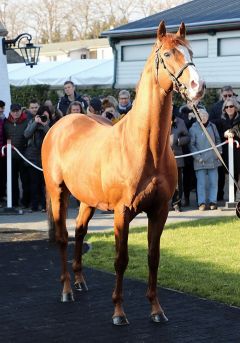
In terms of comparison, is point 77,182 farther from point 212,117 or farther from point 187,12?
point 187,12

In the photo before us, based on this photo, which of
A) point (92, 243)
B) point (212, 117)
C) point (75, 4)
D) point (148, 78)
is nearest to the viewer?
point (148, 78)

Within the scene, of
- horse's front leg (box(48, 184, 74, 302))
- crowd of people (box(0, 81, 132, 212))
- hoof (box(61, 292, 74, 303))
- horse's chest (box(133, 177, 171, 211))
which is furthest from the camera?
crowd of people (box(0, 81, 132, 212))

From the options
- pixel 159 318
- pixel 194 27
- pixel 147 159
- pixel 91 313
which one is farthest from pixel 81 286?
pixel 194 27

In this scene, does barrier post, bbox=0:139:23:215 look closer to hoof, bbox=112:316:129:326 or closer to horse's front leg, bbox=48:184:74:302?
horse's front leg, bbox=48:184:74:302

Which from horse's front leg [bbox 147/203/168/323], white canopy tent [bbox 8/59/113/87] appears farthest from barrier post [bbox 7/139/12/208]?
white canopy tent [bbox 8/59/113/87]

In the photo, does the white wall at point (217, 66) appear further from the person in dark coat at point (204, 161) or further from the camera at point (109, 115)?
the camera at point (109, 115)

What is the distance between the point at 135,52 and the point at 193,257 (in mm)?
23690

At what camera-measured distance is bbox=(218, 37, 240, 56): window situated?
29.0 m

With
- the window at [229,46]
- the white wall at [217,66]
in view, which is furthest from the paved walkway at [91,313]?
the window at [229,46]

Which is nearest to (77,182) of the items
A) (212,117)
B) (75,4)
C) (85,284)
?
(85,284)

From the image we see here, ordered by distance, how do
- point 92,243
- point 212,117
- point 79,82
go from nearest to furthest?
1. point 92,243
2. point 212,117
3. point 79,82

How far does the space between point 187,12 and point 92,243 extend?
2284 cm

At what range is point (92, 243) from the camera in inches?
442

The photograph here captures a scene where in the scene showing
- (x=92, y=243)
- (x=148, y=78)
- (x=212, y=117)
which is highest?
(x=148, y=78)
